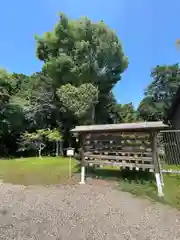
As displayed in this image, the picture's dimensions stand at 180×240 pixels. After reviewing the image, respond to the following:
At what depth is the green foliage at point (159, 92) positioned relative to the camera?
2361 cm

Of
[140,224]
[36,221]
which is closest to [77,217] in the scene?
[36,221]

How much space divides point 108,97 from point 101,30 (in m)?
6.32

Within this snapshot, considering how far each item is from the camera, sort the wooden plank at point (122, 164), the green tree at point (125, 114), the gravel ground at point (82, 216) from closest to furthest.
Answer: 1. the gravel ground at point (82, 216)
2. the wooden plank at point (122, 164)
3. the green tree at point (125, 114)

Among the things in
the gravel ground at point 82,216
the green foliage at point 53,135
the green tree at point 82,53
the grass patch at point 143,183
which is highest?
the green tree at point 82,53

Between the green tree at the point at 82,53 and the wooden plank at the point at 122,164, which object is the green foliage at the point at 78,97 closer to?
the green tree at the point at 82,53

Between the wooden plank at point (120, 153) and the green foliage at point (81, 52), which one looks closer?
the wooden plank at point (120, 153)

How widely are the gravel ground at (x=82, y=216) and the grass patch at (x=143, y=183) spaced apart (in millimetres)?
431

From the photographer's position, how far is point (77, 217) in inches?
172

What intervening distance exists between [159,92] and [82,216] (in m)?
23.0

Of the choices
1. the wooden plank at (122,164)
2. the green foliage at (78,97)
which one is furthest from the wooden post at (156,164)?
the green foliage at (78,97)

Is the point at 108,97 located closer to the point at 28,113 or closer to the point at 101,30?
the point at 101,30

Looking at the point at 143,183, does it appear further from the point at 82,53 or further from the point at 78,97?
the point at 82,53

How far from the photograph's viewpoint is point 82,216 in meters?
4.43

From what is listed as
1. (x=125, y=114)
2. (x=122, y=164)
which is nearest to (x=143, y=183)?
(x=122, y=164)
